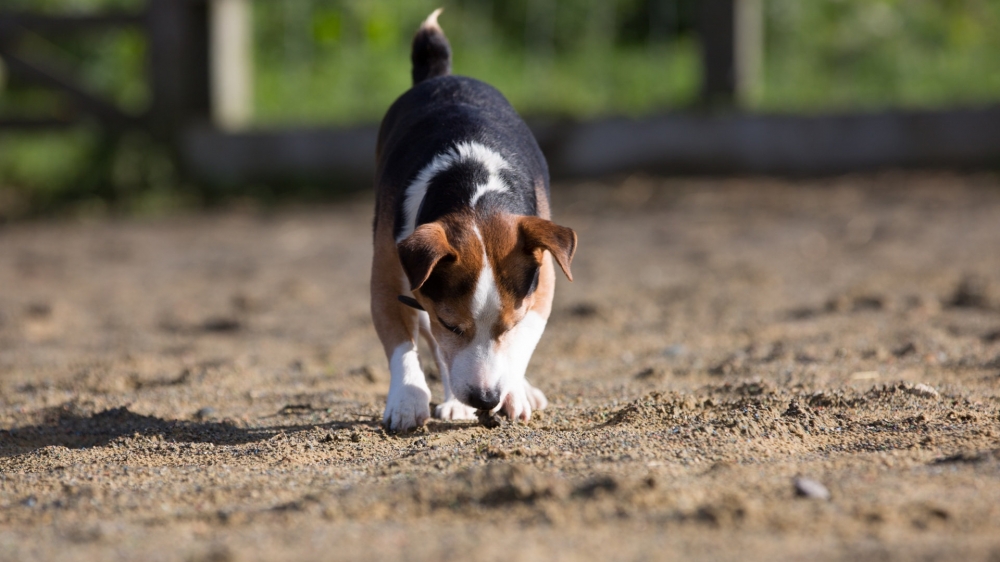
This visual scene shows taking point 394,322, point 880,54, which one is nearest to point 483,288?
point 394,322

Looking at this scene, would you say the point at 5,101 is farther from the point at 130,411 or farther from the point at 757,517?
the point at 757,517

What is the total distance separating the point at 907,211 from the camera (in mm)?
8984

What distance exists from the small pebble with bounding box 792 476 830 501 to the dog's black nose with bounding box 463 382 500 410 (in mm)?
1122

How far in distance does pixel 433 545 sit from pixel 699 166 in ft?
27.3

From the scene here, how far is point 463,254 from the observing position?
388 cm

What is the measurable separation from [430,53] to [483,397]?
228cm

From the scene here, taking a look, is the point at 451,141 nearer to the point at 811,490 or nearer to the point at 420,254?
the point at 420,254

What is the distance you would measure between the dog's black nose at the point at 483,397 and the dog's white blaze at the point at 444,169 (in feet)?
2.43

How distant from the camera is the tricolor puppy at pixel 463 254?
3869 mm

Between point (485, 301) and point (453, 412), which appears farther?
point (453, 412)

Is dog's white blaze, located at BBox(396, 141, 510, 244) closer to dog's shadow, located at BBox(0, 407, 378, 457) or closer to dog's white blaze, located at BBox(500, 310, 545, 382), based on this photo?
dog's white blaze, located at BBox(500, 310, 545, 382)

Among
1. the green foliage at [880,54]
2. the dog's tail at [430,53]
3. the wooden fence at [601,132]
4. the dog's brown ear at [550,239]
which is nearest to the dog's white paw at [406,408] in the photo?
the dog's brown ear at [550,239]

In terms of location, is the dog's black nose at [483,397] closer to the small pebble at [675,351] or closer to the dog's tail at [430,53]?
the small pebble at [675,351]

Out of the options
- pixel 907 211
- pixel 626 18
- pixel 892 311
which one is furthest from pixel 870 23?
pixel 892 311
